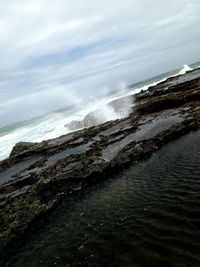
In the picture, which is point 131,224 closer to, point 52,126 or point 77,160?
point 77,160

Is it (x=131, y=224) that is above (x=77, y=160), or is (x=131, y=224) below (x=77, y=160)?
below

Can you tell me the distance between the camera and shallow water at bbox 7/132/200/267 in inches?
446

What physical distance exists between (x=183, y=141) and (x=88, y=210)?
9.91 meters

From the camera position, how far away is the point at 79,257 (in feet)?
40.9

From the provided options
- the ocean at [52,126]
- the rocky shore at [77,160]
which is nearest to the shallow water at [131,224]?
the rocky shore at [77,160]

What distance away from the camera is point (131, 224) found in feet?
44.6

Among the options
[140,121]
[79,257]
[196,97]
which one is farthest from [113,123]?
[79,257]

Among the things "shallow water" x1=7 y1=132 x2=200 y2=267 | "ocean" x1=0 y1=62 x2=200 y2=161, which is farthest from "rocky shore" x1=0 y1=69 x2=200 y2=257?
"ocean" x1=0 y1=62 x2=200 y2=161

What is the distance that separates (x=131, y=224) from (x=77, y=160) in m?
11.1

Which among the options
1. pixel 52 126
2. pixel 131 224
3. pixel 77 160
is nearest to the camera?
pixel 131 224

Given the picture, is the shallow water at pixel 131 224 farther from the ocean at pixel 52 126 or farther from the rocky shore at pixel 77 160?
the ocean at pixel 52 126

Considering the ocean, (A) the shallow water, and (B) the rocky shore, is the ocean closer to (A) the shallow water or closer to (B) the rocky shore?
(B) the rocky shore

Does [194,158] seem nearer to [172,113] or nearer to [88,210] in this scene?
[88,210]

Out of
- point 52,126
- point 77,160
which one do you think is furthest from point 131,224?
point 52,126
